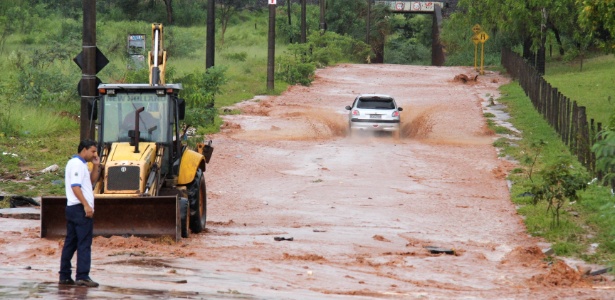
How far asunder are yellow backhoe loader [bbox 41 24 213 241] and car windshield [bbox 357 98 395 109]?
59.1 feet

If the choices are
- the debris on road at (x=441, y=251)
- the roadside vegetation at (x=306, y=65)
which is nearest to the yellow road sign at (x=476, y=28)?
the roadside vegetation at (x=306, y=65)

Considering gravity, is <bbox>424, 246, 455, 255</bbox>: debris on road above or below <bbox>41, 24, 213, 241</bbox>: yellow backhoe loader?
below

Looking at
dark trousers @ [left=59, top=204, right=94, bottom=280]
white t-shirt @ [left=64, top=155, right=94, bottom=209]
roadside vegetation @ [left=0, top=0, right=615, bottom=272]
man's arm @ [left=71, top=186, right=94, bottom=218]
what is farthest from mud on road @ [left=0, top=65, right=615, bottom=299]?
roadside vegetation @ [left=0, top=0, right=615, bottom=272]

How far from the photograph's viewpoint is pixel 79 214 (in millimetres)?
12453

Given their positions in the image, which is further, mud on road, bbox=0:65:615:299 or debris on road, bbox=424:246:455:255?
debris on road, bbox=424:246:455:255

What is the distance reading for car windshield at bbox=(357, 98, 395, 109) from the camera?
118 feet

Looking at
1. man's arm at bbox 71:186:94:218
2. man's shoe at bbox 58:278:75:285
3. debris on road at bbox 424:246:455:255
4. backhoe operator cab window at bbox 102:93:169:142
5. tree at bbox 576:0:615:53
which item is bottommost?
debris on road at bbox 424:246:455:255

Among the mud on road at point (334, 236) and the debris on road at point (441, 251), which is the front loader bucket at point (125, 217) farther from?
the debris on road at point (441, 251)

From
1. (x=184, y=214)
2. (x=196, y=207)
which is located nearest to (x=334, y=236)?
(x=196, y=207)

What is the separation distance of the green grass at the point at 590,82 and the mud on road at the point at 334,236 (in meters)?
4.08

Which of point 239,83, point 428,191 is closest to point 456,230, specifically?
point 428,191

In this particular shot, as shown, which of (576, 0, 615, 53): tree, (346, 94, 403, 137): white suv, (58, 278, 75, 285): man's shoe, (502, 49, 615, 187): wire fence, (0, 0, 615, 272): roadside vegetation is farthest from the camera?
(346, 94, 403, 137): white suv

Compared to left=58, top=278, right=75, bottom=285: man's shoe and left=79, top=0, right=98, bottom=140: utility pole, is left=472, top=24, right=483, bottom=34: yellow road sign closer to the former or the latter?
left=79, top=0, right=98, bottom=140: utility pole

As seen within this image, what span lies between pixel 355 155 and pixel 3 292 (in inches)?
768
